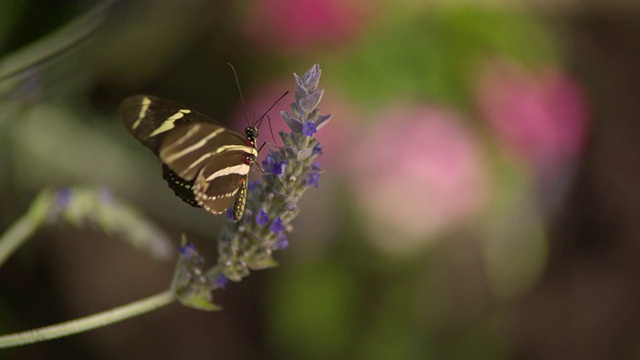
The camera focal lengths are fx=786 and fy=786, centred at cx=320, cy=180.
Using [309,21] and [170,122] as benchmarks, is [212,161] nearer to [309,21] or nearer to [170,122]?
[170,122]

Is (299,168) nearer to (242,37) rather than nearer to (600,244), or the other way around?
(242,37)

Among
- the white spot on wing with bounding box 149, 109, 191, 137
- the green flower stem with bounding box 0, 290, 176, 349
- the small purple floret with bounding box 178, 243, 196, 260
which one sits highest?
the white spot on wing with bounding box 149, 109, 191, 137

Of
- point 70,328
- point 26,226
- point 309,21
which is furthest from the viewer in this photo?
point 309,21

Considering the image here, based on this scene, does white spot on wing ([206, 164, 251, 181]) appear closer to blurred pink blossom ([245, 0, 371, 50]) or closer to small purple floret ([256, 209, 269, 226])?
small purple floret ([256, 209, 269, 226])

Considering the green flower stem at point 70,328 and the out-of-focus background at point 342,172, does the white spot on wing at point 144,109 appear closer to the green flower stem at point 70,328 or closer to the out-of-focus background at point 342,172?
the green flower stem at point 70,328

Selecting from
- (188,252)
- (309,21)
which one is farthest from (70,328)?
(309,21)

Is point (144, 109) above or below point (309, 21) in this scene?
below

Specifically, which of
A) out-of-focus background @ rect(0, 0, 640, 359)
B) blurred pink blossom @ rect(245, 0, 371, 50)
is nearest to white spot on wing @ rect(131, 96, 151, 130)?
out-of-focus background @ rect(0, 0, 640, 359)

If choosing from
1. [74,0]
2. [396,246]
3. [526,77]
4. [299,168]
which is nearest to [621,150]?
[526,77]
